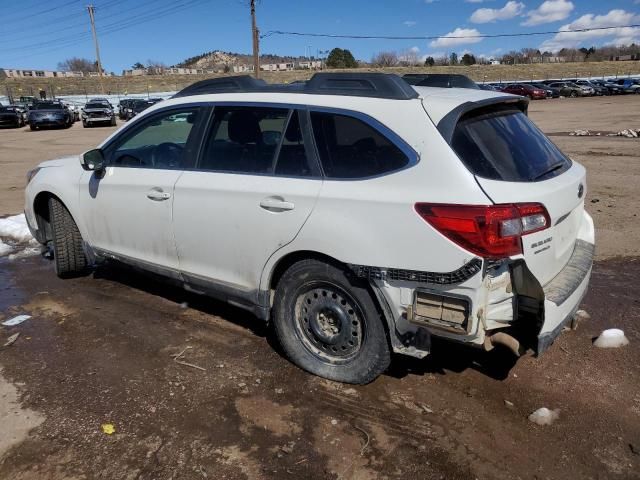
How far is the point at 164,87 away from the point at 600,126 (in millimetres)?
54786

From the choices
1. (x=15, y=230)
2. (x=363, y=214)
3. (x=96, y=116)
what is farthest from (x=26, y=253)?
(x=96, y=116)

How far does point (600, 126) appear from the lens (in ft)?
70.5

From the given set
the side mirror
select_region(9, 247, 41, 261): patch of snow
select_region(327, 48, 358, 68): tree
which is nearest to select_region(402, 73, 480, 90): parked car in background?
the side mirror

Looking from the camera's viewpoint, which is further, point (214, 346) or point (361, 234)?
point (214, 346)

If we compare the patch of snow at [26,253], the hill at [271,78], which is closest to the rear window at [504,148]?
the patch of snow at [26,253]

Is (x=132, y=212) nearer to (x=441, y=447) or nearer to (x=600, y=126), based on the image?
(x=441, y=447)

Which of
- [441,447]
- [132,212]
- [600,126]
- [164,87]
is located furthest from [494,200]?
[164,87]

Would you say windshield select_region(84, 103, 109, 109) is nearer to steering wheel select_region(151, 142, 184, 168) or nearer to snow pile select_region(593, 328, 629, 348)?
steering wheel select_region(151, 142, 184, 168)

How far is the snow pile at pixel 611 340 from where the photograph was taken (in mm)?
3832

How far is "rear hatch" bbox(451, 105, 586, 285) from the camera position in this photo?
2.75m

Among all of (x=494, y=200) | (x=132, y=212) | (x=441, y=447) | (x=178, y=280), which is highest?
(x=494, y=200)

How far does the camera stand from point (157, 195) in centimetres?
396

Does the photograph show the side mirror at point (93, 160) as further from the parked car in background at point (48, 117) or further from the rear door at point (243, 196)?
the parked car in background at point (48, 117)

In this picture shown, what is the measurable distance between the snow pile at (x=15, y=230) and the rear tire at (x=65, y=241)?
199 cm
